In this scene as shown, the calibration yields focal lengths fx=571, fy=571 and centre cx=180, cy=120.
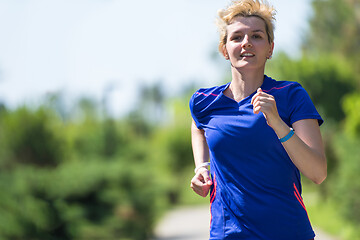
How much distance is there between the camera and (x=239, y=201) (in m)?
2.44

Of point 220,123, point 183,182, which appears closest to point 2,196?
point 220,123

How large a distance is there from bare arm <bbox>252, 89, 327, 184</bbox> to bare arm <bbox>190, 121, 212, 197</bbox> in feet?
1.58

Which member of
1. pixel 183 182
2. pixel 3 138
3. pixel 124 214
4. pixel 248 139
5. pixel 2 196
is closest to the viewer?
pixel 248 139

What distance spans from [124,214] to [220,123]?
41.1 ft

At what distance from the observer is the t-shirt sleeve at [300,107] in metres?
2.34

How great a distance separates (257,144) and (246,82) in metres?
0.32

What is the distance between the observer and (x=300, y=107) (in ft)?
7.75

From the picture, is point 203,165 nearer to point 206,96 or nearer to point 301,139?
point 206,96

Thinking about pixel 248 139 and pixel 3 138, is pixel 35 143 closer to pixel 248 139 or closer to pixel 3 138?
pixel 3 138

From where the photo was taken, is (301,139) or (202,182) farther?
(202,182)

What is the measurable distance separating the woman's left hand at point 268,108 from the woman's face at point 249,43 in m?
0.30

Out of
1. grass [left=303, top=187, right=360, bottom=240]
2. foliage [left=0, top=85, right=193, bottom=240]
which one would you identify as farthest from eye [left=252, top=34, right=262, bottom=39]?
foliage [left=0, top=85, right=193, bottom=240]

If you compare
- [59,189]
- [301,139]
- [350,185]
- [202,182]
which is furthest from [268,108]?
[59,189]

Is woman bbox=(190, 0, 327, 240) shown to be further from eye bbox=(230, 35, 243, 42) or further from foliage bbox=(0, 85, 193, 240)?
foliage bbox=(0, 85, 193, 240)
